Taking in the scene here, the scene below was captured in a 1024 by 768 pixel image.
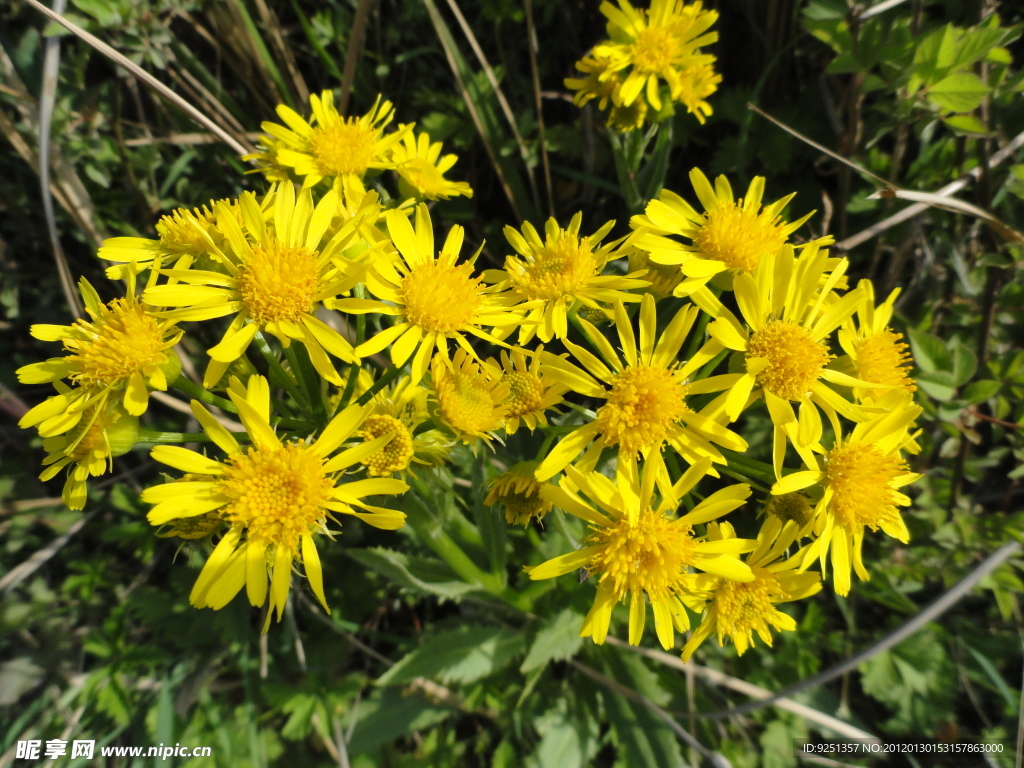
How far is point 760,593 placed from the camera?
203 centimetres

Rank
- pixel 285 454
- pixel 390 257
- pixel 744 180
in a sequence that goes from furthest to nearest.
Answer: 1. pixel 744 180
2. pixel 390 257
3. pixel 285 454

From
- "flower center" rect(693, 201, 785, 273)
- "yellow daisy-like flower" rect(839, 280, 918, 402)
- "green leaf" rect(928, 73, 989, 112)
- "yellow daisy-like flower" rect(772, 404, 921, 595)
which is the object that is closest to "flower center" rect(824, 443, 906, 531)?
"yellow daisy-like flower" rect(772, 404, 921, 595)

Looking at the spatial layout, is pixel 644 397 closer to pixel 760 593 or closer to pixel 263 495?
pixel 760 593

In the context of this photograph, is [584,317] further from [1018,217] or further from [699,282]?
[1018,217]

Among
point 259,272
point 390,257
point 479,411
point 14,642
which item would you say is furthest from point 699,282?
point 14,642

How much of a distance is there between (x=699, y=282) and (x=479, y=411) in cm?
85

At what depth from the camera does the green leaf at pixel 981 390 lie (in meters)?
2.47

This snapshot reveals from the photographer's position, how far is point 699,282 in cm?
194

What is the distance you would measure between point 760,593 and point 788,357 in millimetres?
832

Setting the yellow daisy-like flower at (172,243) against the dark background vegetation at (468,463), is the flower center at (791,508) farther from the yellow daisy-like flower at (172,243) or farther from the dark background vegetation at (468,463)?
the yellow daisy-like flower at (172,243)

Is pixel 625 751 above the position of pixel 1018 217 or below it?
below

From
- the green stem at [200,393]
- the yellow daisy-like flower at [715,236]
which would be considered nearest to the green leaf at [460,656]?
the green stem at [200,393]

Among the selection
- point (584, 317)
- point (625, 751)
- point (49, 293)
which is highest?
point (584, 317)

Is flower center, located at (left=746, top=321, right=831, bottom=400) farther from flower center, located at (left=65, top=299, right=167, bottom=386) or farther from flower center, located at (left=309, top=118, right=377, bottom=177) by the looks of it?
flower center, located at (left=65, top=299, right=167, bottom=386)
